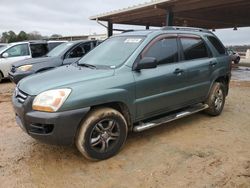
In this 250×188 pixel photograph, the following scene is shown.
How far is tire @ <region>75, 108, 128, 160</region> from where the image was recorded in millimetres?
3465

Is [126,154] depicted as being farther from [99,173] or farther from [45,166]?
[45,166]

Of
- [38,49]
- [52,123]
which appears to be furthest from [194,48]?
[38,49]

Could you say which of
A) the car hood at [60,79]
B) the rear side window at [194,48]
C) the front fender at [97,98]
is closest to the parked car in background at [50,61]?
the rear side window at [194,48]

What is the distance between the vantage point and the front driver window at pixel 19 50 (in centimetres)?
1110

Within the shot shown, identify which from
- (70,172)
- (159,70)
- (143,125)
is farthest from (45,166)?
(159,70)

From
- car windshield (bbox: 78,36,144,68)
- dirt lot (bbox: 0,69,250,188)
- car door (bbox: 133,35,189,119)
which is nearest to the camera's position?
dirt lot (bbox: 0,69,250,188)

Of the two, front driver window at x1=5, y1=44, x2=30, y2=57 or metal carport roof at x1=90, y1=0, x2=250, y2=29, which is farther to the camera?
metal carport roof at x1=90, y1=0, x2=250, y2=29

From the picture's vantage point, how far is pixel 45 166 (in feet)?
11.7

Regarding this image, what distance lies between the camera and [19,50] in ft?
36.7

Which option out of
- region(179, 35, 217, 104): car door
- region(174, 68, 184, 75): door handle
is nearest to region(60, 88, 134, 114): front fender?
region(174, 68, 184, 75): door handle

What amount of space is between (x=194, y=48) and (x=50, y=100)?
3.06 meters

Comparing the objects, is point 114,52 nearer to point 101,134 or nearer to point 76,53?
point 101,134

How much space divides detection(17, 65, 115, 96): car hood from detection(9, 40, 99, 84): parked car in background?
3.94 m

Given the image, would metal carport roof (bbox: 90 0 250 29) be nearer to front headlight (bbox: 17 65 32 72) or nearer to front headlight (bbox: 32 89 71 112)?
front headlight (bbox: 17 65 32 72)
